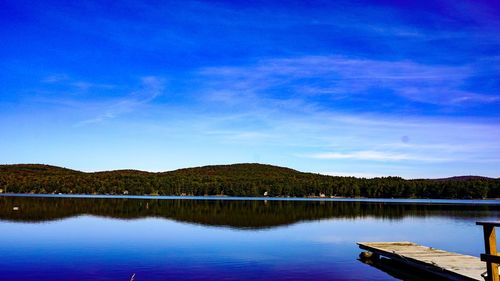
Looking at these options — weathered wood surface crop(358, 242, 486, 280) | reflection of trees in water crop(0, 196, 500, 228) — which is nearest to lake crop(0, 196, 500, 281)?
weathered wood surface crop(358, 242, 486, 280)

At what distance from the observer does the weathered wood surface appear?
22.7 meters

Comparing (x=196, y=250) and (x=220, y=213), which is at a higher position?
(x=220, y=213)

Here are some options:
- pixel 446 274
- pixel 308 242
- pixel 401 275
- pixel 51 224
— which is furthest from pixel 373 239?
pixel 51 224

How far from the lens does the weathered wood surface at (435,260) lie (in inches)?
892

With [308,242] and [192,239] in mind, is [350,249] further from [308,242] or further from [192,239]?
[192,239]

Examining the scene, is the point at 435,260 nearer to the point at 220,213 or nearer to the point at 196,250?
the point at 196,250

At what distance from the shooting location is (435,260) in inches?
1054

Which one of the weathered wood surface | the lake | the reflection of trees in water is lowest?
the lake

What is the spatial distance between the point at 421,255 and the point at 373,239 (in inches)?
721

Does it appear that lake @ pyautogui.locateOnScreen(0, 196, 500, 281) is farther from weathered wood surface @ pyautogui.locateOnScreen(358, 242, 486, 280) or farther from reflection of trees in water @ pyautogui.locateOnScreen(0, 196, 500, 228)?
reflection of trees in water @ pyautogui.locateOnScreen(0, 196, 500, 228)

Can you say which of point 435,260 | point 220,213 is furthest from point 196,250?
point 220,213

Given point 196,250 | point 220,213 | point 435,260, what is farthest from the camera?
point 220,213

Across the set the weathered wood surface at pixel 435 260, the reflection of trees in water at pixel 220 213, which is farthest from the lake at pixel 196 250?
the reflection of trees in water at pixel 220 213

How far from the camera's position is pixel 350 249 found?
3856cm
